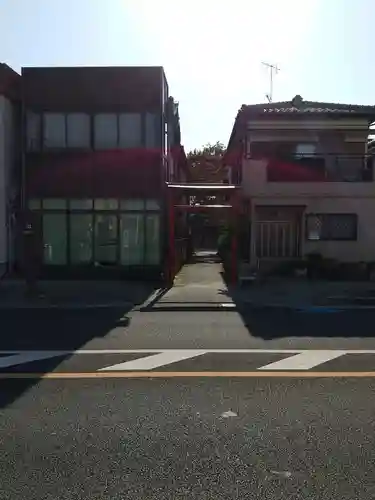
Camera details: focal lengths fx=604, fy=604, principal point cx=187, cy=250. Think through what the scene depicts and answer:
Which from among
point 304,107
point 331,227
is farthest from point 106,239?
point 304,107

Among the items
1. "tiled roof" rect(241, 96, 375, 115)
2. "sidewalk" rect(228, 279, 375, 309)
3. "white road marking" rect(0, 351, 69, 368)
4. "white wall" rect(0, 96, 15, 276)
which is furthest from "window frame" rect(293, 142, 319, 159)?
"white road marking" rect(0, 351, 69, 368)

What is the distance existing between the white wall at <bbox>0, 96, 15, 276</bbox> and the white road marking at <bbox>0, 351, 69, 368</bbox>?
10735 mm

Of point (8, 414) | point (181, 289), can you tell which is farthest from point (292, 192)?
point (8, 414)

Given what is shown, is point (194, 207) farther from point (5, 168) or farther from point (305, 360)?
point (305, 360)

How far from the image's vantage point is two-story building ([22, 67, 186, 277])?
19.0m

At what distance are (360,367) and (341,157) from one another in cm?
1474

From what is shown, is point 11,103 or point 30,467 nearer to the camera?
point 30,467

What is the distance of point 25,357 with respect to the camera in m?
8.20

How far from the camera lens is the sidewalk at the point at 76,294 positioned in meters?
14.4

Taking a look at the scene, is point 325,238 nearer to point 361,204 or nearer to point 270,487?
point 361,204

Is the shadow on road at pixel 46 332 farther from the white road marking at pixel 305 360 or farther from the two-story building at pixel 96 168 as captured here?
the two-story building at pixel 96 168

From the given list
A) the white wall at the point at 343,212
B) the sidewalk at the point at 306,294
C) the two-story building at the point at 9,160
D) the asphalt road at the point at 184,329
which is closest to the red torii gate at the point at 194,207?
the white wall at the point at 343,212

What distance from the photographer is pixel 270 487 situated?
4.05 metres

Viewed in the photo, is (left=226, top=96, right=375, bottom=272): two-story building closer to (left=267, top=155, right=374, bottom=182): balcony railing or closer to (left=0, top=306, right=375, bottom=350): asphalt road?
(left=267, top=155, right=374, bottom=182): balcony railing
